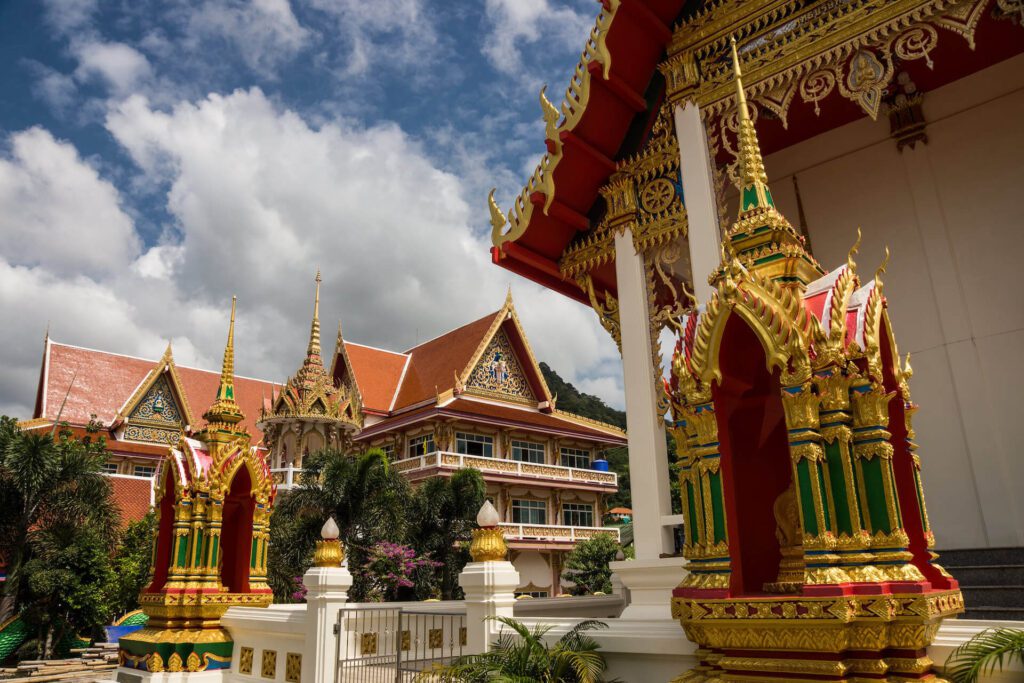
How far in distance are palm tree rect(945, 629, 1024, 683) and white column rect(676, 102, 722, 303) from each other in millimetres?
3325

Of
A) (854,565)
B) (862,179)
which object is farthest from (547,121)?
(854,565)

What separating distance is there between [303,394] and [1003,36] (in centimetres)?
2196

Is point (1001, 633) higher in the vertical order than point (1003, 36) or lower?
lower

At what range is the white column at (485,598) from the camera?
491 cm

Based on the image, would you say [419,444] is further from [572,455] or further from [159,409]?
[159,409]

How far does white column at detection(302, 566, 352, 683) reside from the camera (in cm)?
592

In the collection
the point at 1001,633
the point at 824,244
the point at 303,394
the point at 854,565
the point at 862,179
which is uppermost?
the point at 303,394

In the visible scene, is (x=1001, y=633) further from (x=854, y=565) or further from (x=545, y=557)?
(x=545, y=557)

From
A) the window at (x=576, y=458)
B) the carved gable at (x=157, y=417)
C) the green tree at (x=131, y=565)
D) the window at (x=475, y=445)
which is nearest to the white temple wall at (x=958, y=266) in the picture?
the green tree at (x=131, y=565)

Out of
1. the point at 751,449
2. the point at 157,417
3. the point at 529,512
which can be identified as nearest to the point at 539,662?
the point at 751,449

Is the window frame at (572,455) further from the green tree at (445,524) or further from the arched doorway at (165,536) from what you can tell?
the arched doorway at (165,536)

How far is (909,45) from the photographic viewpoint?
543 cm

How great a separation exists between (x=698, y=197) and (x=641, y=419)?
1909 mm

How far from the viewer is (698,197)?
618cm
